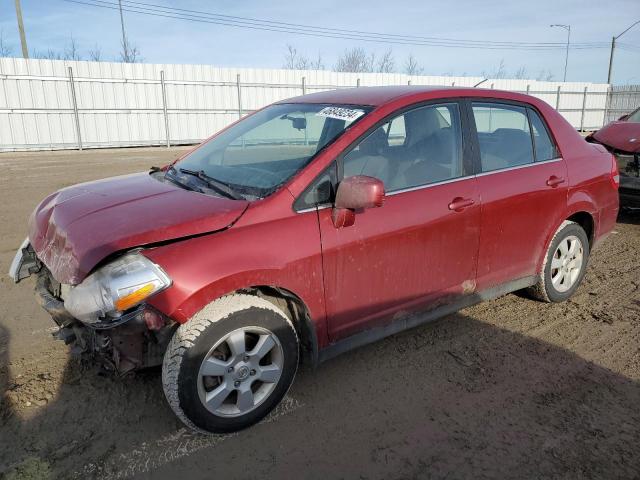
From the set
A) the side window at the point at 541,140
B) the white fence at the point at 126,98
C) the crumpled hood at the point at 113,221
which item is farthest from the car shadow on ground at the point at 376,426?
the white fence at the point at 126,98

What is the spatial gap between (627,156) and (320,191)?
232 inches

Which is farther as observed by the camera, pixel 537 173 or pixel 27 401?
pixel 537 173

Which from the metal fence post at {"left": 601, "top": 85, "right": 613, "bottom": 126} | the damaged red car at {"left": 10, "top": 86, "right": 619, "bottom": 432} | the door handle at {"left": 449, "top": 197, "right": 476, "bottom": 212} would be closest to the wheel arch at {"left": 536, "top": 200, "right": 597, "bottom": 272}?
the damaged red car at {"left": 10, "top": 86, "right": 619, "bottom": 432}

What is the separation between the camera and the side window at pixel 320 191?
2732mm

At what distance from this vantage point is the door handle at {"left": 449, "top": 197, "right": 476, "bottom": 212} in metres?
3.26

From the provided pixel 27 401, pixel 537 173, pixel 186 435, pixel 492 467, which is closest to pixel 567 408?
pixel 492 467

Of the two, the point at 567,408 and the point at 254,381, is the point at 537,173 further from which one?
the point at 254,381

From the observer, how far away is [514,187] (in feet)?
11.8

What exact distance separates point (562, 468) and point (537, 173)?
2207 millimetres

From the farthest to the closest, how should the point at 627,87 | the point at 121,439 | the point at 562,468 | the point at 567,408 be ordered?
the point at 627,87 < the point at 567,408 < the point at 121,439 < the point at 562,468

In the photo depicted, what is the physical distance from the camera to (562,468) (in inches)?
94.0

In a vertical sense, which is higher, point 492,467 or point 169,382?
point 169,382

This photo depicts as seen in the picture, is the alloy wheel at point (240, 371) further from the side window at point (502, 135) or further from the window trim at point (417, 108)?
the side window at point (502, 135)

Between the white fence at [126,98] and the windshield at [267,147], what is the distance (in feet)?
50.1
